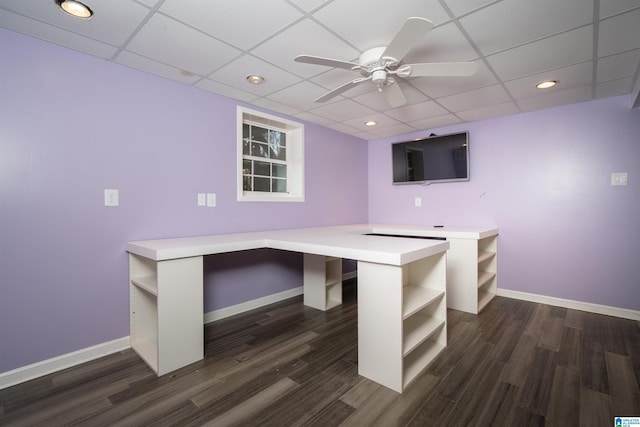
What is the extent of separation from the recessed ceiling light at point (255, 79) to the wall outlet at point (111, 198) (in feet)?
4.68

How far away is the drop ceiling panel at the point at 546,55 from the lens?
6.07 ft

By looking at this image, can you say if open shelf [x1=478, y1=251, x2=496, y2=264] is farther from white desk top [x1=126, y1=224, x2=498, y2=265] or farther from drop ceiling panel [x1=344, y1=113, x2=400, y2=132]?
drop ceiling panel [x1=344, y1=113, x2=400, y2=132]

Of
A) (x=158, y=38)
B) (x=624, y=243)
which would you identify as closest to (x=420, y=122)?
(x=624, y=243)

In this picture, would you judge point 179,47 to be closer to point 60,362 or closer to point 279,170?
point 279,170

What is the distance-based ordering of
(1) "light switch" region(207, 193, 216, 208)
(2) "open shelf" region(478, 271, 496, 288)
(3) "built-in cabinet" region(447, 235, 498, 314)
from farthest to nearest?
1. (2) "open shelf" region(478, 271, 496, 288)
2. (3) "built-in cabinet" region(447, 235, 498, 314)
3. (1) "light switch" region(207, 193, 216, 208)

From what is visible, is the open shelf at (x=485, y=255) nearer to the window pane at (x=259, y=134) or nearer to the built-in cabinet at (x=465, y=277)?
the built-in cabinet at (x=465, y=277)

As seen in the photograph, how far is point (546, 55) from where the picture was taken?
2.06 m

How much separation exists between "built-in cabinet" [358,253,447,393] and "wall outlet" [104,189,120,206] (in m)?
1.93

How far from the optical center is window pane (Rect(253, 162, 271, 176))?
334 centimetres

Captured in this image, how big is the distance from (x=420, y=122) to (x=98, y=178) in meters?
3.52

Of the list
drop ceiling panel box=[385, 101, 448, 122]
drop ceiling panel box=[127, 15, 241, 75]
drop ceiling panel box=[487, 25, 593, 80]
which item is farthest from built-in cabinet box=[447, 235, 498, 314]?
drop ceiling panel box=[127, 15, 241, 75]

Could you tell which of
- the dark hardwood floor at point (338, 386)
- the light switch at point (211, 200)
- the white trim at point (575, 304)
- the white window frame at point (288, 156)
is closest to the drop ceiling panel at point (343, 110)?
the white window frame at point (288, 156)

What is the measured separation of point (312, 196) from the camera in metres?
3.78

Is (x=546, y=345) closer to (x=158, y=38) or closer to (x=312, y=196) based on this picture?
(x=312, y=196)
